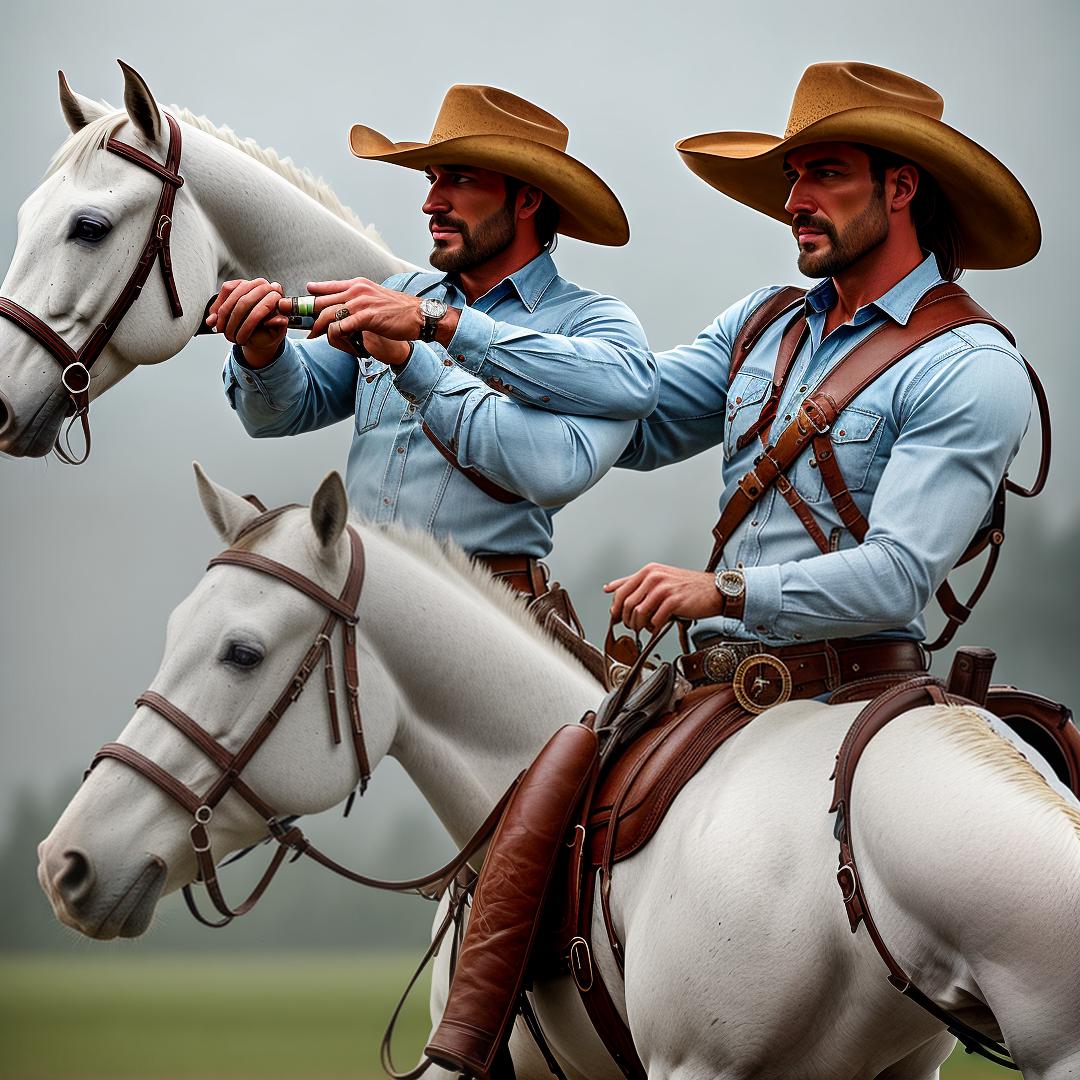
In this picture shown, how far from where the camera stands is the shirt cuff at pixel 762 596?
76.8 inches

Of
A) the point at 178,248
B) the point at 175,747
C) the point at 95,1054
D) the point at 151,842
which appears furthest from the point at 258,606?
the point at 95,1054

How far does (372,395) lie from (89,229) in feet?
1.98

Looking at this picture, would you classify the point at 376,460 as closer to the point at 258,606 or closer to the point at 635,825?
the point at 258,606

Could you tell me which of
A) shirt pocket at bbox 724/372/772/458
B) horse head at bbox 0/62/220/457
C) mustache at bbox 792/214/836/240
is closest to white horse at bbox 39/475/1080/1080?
horse head at bbox 0/62/220/457

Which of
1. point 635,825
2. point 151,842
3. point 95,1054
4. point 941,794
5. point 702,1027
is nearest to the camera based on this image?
point 941,794

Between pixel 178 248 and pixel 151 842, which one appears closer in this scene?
pixel 151 842

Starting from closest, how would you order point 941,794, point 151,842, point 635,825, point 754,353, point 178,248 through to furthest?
point 941,794
point 635,825
point 151,842
point 754,353
point 178,248

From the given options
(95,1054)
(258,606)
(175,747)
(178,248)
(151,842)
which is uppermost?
(178,248)

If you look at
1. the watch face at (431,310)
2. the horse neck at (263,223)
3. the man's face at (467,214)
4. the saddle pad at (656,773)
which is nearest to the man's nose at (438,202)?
the man's face at (467,214)

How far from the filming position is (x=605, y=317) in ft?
8.80

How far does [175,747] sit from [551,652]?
25.3 inches

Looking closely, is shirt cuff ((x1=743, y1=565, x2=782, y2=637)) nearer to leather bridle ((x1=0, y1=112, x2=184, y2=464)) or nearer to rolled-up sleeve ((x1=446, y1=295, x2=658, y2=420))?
rolled-up sleeve ((x1=446, y1=295, x2=658, y2=420))

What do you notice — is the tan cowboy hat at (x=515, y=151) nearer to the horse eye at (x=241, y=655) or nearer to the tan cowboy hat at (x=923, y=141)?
the tan cowboy hat at (x=923, y=141)

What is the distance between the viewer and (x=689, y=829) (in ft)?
6.45
